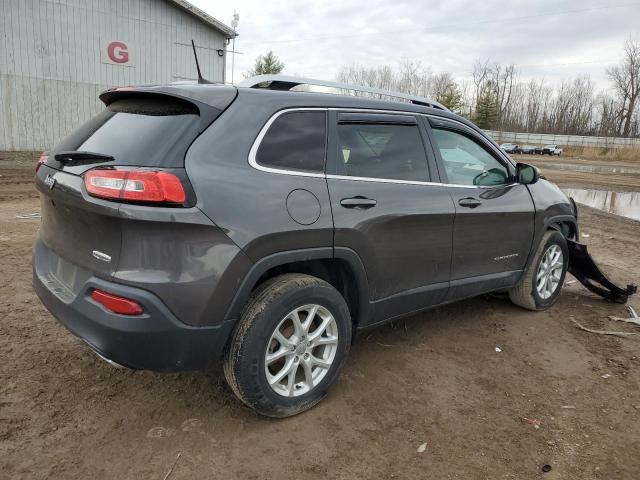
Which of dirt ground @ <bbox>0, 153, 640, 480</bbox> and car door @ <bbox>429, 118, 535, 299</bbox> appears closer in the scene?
dirt ground @ <bbox>0, 153, 640, 480</bbox>

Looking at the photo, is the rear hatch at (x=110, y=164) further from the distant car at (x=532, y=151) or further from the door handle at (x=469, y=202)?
the distant car at (x=532, y=151)

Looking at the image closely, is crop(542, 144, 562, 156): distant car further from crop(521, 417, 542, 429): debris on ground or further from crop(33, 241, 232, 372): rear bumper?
crop(33, 241, 232, 372): rear bumper

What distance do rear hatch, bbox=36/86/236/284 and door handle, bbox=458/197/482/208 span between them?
1.86 m

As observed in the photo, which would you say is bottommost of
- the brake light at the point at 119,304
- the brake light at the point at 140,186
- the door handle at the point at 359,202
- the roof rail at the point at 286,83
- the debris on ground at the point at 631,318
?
the debris on ground at the point at 631,318

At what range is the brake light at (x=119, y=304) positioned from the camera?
2246 mm

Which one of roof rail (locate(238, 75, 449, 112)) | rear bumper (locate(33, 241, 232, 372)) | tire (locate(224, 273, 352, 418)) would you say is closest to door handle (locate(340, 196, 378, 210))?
tire (locate(224, 273, 352, 418))

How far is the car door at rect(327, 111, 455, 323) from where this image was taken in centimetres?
292

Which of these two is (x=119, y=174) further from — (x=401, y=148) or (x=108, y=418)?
(x=401, y=148)

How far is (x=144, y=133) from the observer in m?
2.48

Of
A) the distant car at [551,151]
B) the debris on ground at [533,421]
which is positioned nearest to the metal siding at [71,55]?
the debris on ground at [533,421]

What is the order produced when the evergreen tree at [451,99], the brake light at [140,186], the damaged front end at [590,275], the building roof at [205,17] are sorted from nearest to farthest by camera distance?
the brake light at [140,186]
the damaged front end at [590,275]
the building roof at [205,17]
the evergreen tree at [451,99]

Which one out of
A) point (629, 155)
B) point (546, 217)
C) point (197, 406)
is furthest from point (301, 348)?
point (629, 155)

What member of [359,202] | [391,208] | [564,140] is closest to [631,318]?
[391,208]

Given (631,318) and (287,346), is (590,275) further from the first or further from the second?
(287,346)
